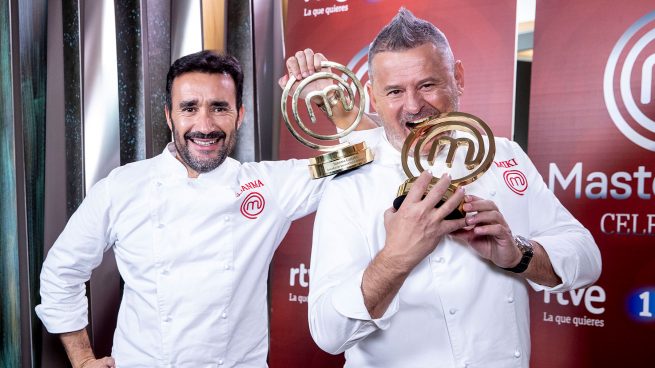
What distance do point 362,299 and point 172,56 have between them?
199 cm

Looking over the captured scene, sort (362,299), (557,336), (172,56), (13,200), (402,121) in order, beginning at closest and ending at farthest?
(362,299)
(402,121)
(557,336)
(13,200)
(172,56)

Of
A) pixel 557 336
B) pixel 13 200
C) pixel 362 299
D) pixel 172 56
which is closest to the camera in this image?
pixel 362 299

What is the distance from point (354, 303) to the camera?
1.09m

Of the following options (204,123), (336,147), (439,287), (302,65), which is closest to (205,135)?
(204,123)

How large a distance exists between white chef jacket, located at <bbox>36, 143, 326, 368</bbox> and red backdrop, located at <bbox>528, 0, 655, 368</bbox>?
870 millimetres

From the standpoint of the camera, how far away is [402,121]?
1.32 metres

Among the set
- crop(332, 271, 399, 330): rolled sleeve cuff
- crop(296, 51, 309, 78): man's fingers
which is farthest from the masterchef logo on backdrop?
crop(332, 271, 399, 330): rolled sleeve cuff

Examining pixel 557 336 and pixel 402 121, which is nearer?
pixel 402 121

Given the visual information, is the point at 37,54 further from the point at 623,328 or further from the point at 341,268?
the point at 623,328

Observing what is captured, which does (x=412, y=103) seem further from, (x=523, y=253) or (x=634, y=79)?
(x=634, y=79)

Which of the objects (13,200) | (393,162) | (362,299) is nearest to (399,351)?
(362,299)

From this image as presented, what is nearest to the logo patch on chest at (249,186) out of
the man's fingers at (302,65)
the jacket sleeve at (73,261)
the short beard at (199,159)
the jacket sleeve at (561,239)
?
the short beard at (199,159)

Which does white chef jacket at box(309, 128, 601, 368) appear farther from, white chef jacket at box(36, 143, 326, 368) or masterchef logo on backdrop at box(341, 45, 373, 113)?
masterchef logo on backdrop at box(341, 45, 373, 113)

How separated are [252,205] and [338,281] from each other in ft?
2.51
